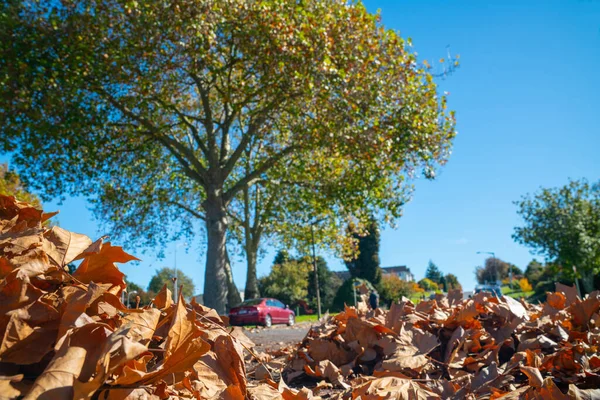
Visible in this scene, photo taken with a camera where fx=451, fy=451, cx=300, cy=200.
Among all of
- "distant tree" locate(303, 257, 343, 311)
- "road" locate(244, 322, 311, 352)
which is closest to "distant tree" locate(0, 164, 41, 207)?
"road" locate(244, 322, 311, 352)

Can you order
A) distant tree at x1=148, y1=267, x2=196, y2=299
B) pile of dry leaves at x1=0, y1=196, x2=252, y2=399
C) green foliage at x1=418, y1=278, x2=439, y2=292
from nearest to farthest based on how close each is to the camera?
pile of dry leaves at x1=0, y1=196, x2=252, y2=399, distant tree at x1=148, y1=267, x2=196, y2=299, green foliage at x1=418, y1=278, x2=439, y2=292

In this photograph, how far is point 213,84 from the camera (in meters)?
14.9

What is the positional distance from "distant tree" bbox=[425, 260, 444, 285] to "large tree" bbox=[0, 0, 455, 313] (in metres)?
73.1

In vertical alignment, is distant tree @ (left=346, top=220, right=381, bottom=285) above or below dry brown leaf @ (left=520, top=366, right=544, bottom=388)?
above

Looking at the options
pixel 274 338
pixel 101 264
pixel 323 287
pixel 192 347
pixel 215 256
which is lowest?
pixel 274 338

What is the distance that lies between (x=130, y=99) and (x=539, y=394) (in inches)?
561

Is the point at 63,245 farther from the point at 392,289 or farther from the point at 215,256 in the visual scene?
the point at 392,289

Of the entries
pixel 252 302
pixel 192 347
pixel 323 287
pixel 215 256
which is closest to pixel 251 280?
pixel 252 302

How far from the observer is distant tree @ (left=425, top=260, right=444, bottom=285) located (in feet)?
277

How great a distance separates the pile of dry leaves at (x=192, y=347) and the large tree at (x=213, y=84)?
438 inches

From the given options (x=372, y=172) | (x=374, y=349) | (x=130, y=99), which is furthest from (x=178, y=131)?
(x=374, y=349)

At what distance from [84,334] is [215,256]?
1517 centimetres

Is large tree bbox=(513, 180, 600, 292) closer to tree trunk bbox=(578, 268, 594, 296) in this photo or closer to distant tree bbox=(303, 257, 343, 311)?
tree trunk bbox=(578, 268, 594, 296)

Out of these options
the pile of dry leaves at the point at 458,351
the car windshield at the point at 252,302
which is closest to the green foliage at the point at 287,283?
the car windshield at the point at 252,302
